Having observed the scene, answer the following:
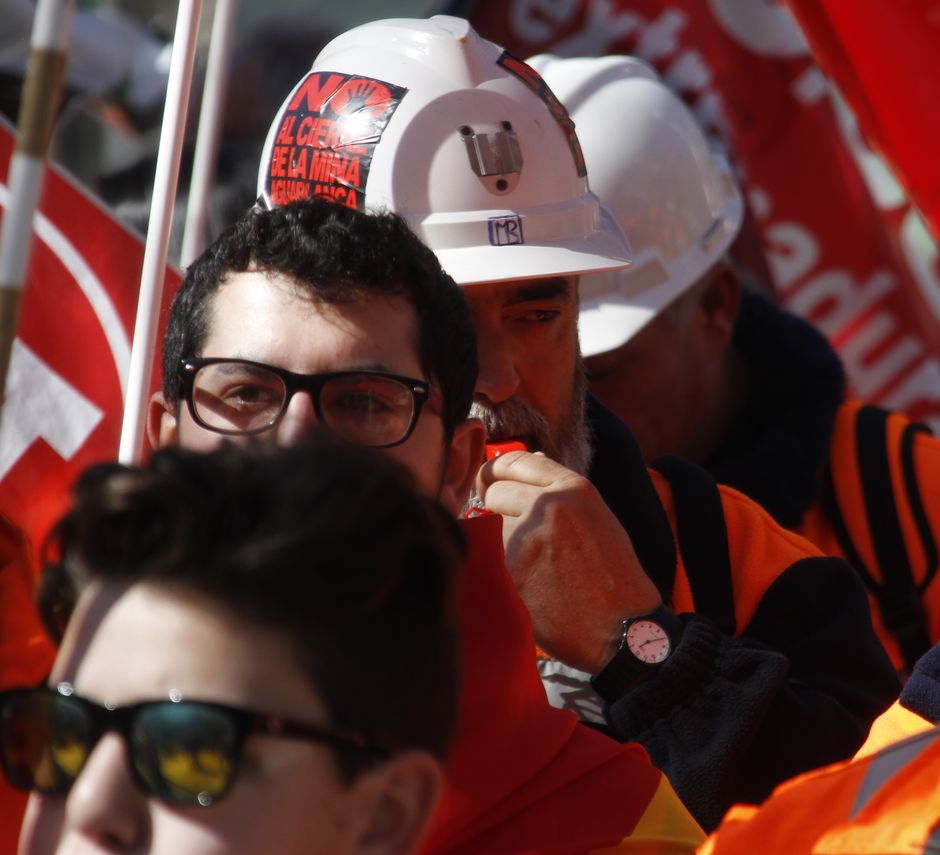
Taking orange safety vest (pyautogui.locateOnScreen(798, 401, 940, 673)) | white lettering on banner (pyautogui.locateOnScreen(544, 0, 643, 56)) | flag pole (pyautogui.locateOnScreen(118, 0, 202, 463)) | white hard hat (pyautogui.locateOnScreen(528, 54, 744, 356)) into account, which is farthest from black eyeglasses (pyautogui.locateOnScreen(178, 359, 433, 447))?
white lettering on banner (pyautogui.locateOnScreen(544, 0, 643, 56))

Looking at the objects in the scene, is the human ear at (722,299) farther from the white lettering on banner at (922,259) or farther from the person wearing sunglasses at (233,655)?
the person wearing sunglasses at (233,655)

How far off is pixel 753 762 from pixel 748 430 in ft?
4.83

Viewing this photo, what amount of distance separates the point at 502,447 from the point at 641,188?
4.38 ft

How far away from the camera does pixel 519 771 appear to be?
1746mm

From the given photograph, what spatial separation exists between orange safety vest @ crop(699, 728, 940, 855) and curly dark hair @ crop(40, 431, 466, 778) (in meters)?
0.41

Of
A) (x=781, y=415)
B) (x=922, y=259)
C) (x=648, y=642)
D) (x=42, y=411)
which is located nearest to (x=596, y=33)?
(x=922, y=259)

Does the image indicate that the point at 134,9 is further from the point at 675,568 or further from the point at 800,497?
the point at 675,568

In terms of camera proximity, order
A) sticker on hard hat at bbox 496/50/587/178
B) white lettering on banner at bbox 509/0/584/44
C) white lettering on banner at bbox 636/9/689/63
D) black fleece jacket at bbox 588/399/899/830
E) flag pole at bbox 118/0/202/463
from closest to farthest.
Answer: black fleece jacket at bbox 588/399/899/830, flag pole at bbox 118/0/202/463, sticker on hard hat at bbox 496/50/587/178, white lettering on banner at bbox 636/9/689/63, white lettering on banner at bbox 509/0/584/44

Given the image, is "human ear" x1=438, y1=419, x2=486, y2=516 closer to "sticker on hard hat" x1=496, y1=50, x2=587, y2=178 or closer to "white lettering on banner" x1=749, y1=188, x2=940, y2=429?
"sticker on hard hat" x1=496, y1=50, x2=587, y2=178

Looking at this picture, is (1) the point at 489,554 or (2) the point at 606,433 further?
(2) the point at 606,433

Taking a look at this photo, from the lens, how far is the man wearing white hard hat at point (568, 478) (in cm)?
235

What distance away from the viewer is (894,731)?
169 centimetres

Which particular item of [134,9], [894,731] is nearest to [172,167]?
[894,731]

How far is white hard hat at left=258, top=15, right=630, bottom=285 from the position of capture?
2.78 m
